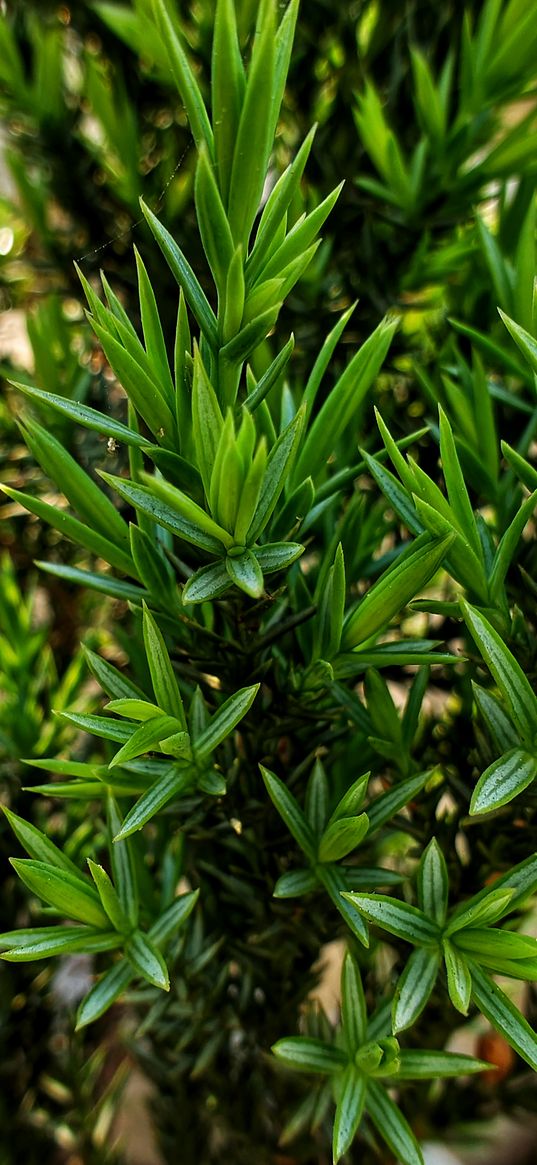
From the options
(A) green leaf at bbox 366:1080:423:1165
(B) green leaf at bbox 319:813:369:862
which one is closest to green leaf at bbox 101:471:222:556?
(B) green leaf at bbox 319:813:369:862

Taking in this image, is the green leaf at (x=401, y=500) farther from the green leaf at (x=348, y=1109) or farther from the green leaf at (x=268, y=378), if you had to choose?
the green leaf at (x=348, y=1109)

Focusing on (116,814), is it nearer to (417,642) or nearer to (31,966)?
(417,642)

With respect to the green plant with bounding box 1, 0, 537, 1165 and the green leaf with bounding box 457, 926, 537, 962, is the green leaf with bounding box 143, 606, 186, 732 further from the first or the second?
the green leaf with bounding box 457, 926, 537, 962

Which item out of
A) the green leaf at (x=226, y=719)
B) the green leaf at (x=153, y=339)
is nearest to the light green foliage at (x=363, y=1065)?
the green leaf at (x=226, y=719)

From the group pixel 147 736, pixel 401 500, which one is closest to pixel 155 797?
pixel 147 736

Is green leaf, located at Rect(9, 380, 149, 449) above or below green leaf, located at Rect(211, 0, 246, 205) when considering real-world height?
below

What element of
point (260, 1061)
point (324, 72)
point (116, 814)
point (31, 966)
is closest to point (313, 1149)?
point (260, 1061)

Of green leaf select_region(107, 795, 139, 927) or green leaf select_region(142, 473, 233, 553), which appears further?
green leaf select_region(107, 795, 139, 927)
